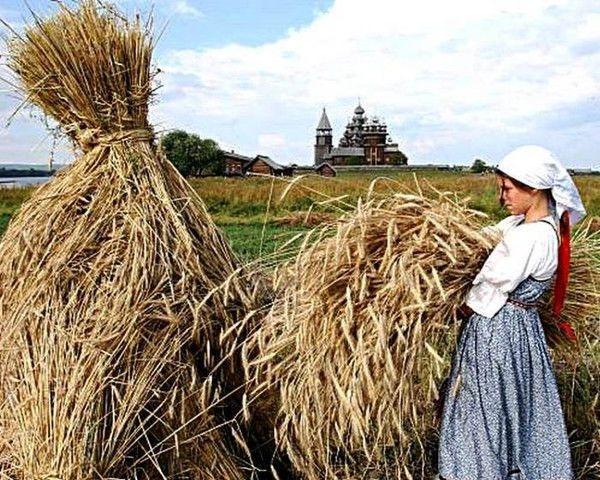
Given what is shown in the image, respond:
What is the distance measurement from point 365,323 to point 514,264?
545mm

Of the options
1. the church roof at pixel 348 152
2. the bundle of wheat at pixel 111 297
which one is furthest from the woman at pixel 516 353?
the church roof at pixel 348 152

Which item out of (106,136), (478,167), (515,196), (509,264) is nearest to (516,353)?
(509,264)

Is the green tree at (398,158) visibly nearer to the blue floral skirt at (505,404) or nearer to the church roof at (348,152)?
the church roof at (348,152)

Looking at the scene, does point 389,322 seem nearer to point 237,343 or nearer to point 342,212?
point 342,212

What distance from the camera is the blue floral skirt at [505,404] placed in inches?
110

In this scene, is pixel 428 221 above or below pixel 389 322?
above

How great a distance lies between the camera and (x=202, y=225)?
10.3 ft

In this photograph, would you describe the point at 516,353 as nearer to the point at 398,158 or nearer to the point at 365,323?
the point at 365,323

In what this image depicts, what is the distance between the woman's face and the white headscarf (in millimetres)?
55

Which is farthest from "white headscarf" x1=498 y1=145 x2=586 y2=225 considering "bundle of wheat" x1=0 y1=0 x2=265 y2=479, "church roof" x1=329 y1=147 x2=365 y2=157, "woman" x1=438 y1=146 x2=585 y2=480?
"church roof" x1=329 y1=147 x2=365 y2=157

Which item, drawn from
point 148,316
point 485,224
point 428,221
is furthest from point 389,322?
point 148,316

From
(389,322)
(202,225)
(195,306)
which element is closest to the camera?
(389,322)

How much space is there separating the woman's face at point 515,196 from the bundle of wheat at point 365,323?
115mm

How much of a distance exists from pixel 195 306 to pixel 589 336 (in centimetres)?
167
